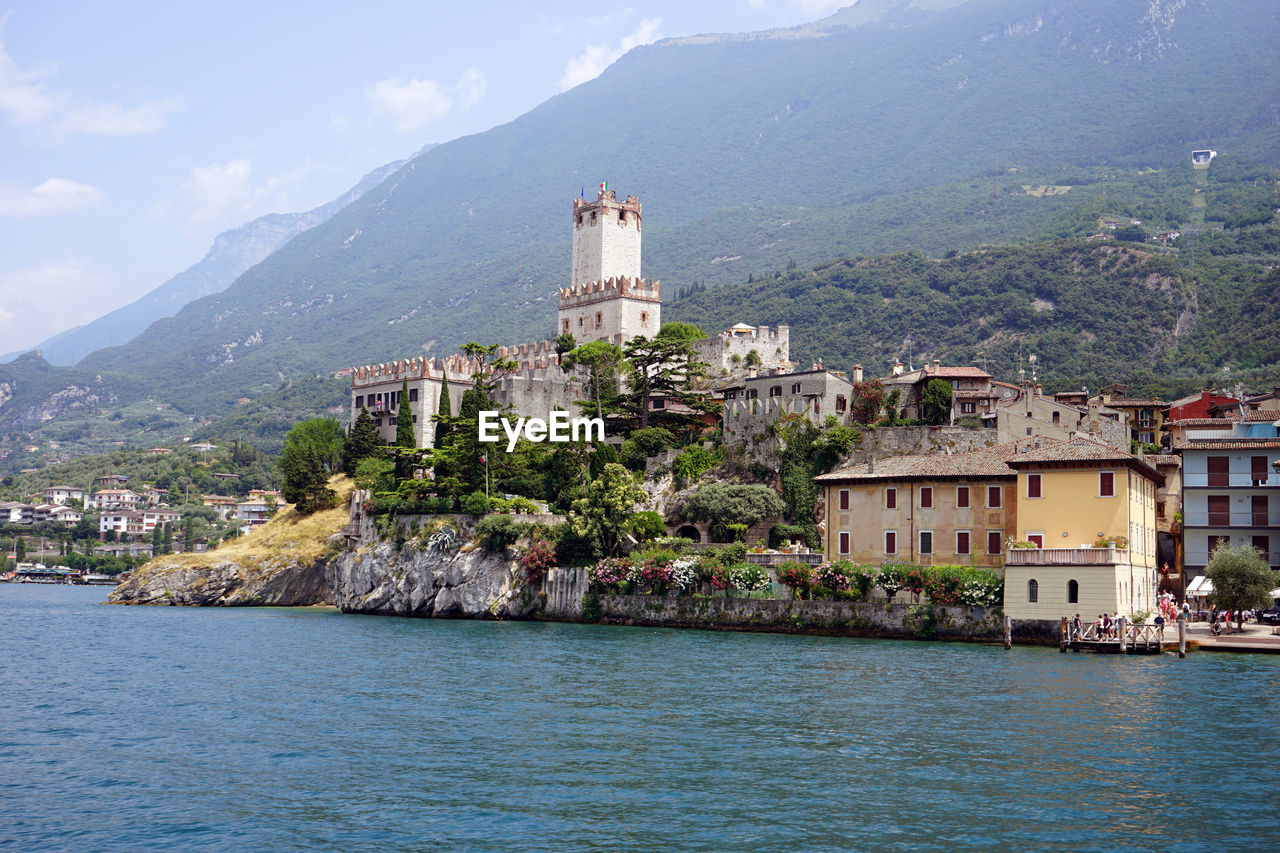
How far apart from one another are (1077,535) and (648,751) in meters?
30.2

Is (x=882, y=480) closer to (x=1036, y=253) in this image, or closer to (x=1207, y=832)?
(x=1207, y=832)

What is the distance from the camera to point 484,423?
81.6 m

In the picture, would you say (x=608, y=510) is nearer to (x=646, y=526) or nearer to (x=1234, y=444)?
(x=646, y=526)

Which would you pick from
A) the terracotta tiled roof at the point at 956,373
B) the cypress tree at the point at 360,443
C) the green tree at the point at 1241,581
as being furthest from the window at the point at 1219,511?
the cypress tree at the point at 360,443

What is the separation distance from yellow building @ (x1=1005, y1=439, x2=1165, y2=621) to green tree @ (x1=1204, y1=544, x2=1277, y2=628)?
3.35m

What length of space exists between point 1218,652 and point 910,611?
1250cm

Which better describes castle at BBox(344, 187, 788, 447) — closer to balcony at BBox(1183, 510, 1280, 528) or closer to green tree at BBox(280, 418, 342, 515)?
green tree at BBox(280, 418, 342, 515)

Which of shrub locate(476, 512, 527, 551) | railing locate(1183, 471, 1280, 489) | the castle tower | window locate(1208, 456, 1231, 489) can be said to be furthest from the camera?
the castle tower

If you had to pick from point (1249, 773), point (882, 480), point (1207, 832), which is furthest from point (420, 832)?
point (882, 480)

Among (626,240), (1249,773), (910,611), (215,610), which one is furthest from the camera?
(626,240)

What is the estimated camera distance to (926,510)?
2352 inches

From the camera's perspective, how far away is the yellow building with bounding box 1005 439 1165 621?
51.6 meters

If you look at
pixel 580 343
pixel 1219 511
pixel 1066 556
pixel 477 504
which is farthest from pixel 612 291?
pixel 1066 556

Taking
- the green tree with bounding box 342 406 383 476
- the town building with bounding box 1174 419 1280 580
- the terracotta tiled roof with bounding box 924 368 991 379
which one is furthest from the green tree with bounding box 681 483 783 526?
the green tree with bounding box 342 406 383 476
